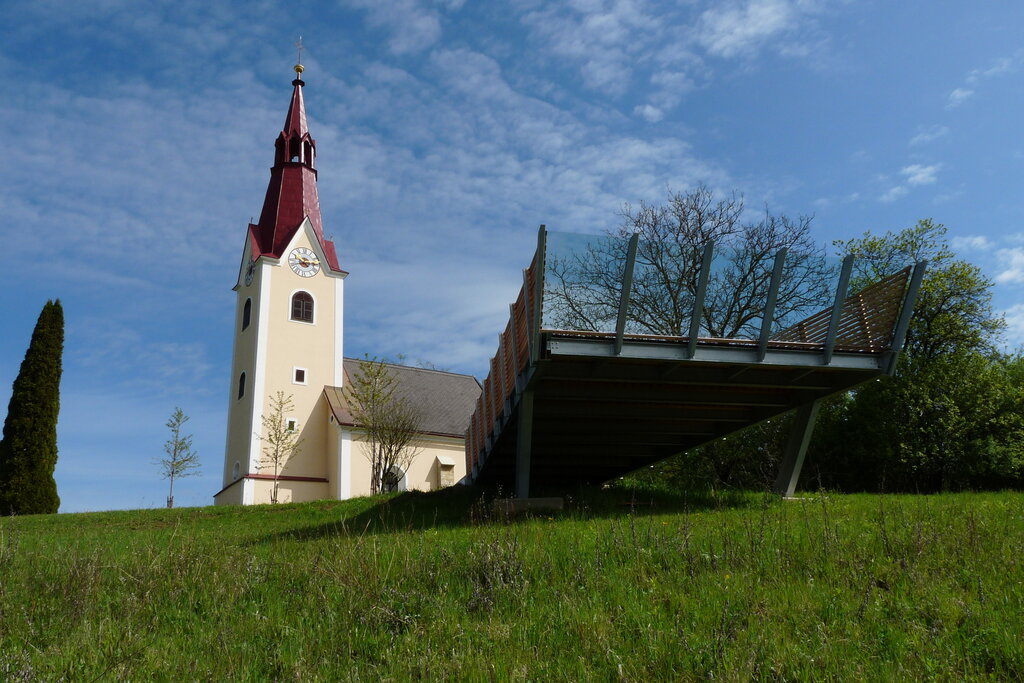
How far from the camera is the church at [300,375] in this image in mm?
37500

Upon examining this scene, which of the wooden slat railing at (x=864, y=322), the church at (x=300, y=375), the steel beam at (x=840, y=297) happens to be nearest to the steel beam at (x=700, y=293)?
the wooden slat railing at (x=864, y=322)

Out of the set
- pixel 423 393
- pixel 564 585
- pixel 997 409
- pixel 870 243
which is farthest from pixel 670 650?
pixel 423 393

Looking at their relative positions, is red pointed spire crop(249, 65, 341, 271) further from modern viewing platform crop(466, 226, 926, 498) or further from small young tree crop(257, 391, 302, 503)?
modern viewing platform crop(466, 226, 926, 498)

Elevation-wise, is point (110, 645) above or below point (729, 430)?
below

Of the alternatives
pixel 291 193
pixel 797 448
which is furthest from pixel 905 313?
pixel 291 193

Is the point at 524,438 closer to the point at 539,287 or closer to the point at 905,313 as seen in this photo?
the point at 539,287

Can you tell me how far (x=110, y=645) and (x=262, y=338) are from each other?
34.5 meters

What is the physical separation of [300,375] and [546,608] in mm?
34771

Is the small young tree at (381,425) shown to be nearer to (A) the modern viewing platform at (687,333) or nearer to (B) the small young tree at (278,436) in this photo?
(B) the small young tree at (278,436)

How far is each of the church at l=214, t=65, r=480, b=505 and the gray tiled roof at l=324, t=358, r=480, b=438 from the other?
3.8 inches

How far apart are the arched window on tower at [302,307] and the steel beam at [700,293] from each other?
31890mm

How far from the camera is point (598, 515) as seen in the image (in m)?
11.7

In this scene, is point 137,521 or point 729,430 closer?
point 729,430

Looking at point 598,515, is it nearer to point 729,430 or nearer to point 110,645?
point 729,430
